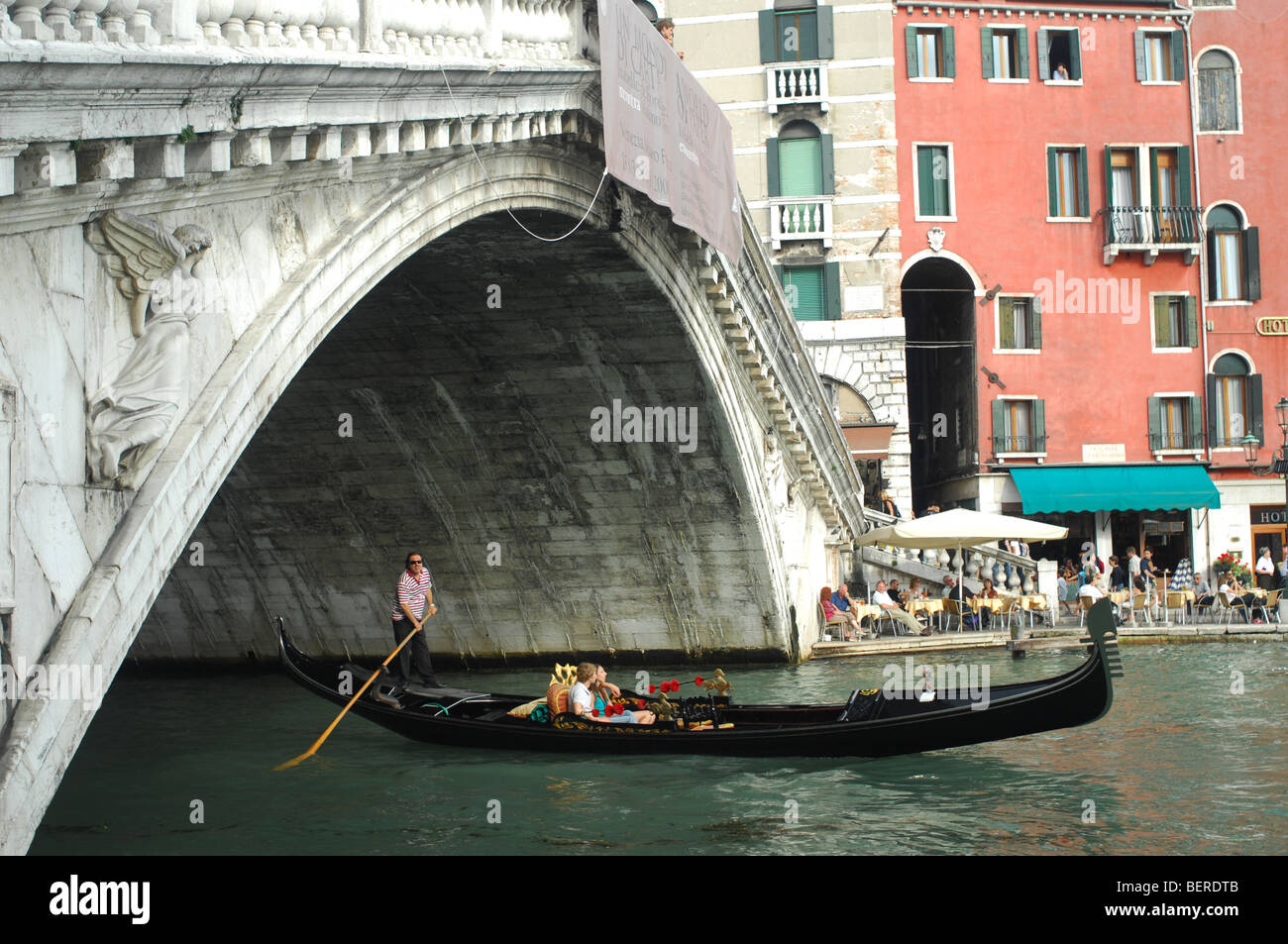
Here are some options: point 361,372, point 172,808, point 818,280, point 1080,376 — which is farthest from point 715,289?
point 1080,376

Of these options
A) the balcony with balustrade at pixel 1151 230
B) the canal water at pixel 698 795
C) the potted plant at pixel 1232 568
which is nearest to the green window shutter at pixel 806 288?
the balcony with balustrade at pixel 1151 230

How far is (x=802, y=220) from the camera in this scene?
17.9m

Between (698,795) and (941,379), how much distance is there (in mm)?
13037

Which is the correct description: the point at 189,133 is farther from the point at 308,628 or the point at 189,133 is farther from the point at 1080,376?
the point at 1080,376

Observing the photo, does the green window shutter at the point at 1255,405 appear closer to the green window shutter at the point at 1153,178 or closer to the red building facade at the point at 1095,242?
the red building facade at the point at 1095,242

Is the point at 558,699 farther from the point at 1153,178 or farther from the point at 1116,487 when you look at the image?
the point at 1153,178

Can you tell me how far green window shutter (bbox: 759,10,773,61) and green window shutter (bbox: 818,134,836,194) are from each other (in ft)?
3.79

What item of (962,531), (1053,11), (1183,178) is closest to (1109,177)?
(1183,178)

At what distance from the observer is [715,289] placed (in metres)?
10.3

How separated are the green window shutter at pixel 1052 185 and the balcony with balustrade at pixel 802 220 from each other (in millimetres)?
2635

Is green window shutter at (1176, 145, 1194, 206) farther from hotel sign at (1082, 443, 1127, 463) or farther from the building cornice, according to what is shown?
hotel sign at (1082, 443, 1127, 463)

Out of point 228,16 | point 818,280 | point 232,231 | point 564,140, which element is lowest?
point 232,231

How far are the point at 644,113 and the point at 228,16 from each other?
369 centimetres

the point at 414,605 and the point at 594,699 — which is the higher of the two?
the point at 414,605
